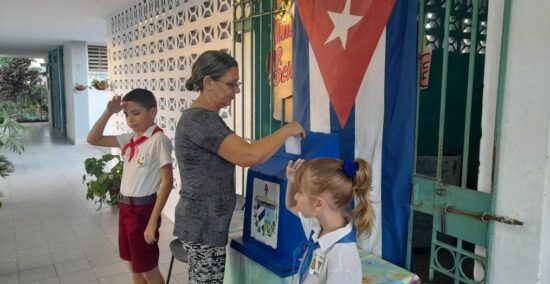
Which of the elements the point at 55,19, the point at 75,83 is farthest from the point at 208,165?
the point at 75,83

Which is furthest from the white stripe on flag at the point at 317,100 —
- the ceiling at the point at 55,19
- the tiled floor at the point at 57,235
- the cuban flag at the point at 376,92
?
the ceiling at the point at 55,19

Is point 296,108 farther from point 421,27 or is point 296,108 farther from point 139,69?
point 139,69

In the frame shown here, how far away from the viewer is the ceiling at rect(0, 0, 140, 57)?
5.24 meters

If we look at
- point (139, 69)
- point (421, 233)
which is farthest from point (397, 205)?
point (139, 69)

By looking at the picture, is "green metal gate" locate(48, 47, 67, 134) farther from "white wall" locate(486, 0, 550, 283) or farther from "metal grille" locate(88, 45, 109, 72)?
"white wall" locate(486, 0, 550, 283)

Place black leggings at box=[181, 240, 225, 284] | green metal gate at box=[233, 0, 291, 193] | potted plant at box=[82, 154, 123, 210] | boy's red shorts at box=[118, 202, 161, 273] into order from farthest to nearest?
1. potted plant at box=[82, 154, 123, 210]
2. green metal gate at box=[233, 0, 291, 193]
3. boy's red shorts at box=[118, 202, 161, 273]
4. black leggings at box=[181, 240, 225, 284]

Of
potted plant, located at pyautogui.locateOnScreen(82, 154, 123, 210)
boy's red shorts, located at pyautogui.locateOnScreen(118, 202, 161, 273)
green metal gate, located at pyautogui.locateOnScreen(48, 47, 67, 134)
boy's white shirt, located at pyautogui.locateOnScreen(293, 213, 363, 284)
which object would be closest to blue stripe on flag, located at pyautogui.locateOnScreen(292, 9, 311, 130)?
boy's white shirt, located at pyautogui.locateOnScreen(293, 213, 363, 284)

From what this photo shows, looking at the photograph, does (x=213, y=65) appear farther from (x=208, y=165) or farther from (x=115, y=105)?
(x=115, y=105)

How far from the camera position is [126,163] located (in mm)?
2230

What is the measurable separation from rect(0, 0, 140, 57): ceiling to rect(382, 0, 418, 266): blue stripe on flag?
432cm

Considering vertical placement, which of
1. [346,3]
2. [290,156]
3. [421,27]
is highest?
[346,3]

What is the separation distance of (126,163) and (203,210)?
2.92 feet

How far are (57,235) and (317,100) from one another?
3.26 m

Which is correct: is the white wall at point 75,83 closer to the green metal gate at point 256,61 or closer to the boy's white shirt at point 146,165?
the green metal gate at point 256,61
